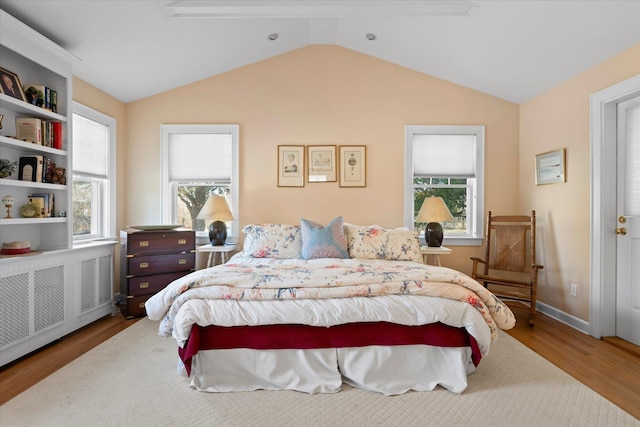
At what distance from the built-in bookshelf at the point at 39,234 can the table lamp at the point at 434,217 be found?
347 cm

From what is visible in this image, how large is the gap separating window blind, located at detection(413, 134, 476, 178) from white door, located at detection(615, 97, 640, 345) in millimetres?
1419

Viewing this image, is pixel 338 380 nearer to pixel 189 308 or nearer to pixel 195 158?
pixel 189 308

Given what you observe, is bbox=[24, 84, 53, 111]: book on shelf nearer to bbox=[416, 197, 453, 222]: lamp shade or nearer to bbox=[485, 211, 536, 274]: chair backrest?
bbox=[416, 197, 453, 222]: lamp shade

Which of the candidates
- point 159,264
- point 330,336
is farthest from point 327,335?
point 159,264

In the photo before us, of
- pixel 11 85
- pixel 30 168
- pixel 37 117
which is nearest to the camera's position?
pixel 11 85

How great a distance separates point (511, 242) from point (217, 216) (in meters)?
3.39

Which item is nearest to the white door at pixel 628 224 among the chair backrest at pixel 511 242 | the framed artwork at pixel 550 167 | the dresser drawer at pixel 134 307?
the framed artwork at pixel 550 167

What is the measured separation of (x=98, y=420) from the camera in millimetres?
1665

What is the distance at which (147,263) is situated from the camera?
3297 mm

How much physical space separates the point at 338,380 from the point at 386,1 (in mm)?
3054

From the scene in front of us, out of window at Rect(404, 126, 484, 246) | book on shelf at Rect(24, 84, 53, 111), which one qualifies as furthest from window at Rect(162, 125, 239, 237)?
window at Rect(404, 126, 484, 246)

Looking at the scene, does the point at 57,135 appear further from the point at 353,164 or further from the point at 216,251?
the point at 353,164

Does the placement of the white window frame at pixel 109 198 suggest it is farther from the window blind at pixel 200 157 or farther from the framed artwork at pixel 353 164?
the framed artwork at pixel 353 164

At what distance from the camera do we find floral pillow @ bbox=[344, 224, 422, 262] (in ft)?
10.5
